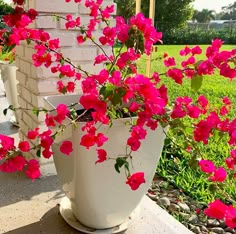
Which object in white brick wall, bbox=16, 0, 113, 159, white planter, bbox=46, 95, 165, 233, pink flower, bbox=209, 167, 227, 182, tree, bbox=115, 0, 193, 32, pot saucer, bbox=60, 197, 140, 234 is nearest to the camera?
pink flower, bbox=209, 167, 227, 182

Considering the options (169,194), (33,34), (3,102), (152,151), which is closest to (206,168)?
(152,151)

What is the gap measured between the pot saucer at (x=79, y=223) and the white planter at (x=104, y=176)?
0.02 m

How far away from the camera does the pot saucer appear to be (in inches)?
54.9

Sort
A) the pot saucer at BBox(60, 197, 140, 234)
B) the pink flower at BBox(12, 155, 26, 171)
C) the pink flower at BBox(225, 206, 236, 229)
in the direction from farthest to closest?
the pot saucer at BBox(60, 197, 140, 234) < the pink flower at BBox(12, 155, 26, 171) < the pink flower at BBox(225, 206, 236, 229)

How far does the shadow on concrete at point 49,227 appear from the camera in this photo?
142cm

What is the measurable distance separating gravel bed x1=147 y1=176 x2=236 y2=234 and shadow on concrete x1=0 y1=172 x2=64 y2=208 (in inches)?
18.9

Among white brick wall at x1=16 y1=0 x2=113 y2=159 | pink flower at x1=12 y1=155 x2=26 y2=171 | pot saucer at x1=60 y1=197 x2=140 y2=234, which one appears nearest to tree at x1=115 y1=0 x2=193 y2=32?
white brick wall at x1=16 y1=0 x2=113 y2=159

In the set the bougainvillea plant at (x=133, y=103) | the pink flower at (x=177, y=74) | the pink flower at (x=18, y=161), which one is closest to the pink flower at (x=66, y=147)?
the bougainvillea plant at (x=133, y=103)

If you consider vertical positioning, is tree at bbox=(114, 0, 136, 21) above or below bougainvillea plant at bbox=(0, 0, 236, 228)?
above

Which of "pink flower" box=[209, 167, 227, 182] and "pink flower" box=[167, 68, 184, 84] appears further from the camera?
"pink flower" box=[167, 68, 184, 84]

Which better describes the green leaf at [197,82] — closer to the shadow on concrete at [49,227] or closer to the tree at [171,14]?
the shadow on concrete at [49,227]

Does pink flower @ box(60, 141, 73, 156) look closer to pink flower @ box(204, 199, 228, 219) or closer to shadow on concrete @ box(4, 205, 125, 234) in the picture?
shadow on concrete @ box(4, 205, 125, 234)

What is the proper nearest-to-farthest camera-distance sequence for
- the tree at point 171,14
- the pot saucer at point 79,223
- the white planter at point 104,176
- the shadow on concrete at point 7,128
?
the white planter at point 104,176 → the pot saucer at point 79,223 → the shadow on concrete at point 7,128 → the tree at point 171,14

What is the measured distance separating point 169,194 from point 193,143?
0.80 metres
